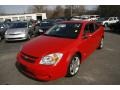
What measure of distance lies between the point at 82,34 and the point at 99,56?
6.66 ft

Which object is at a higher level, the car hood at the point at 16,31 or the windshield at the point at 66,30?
the windshield at the point at 66,30

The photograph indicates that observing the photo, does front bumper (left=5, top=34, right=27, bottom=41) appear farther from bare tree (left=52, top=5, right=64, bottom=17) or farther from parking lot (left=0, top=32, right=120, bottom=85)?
bare tree (left=52, top=5, right=64, bottom=17)

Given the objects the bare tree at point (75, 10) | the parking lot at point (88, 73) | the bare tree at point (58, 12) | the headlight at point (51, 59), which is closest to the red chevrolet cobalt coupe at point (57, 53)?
the headlight at point (51, 59)

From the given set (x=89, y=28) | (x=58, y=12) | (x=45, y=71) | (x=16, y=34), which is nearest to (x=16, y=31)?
(x=16, y=34)

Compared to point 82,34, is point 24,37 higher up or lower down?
lower down

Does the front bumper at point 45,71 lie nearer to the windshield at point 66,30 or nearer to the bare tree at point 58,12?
the windshield at point 66,30

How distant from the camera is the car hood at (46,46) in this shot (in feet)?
14.6

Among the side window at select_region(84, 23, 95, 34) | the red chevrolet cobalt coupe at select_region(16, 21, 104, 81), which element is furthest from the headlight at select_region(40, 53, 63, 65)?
the side window at select_region(84, 23, 95, 34)

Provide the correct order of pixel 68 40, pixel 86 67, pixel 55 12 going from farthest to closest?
pixel 55 12 < pixel 86 67 < pixel 68 40
